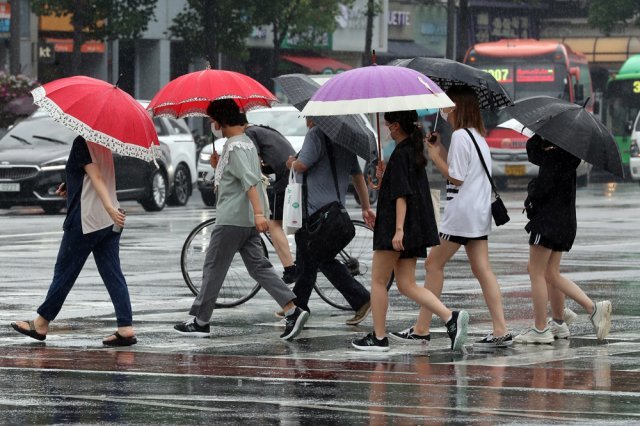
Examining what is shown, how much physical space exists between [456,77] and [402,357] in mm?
2023

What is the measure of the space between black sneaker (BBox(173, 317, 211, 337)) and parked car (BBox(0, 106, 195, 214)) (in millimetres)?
14340

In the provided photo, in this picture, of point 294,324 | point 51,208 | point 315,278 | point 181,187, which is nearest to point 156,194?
point 51,208

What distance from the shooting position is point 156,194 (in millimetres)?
28844

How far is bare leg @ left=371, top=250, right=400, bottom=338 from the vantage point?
1104cm

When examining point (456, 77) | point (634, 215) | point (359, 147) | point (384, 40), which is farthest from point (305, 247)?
point (384, 40)

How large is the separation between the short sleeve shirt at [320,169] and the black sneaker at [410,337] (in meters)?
1.13

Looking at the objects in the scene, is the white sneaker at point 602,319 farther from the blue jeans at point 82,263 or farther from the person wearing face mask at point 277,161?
the blue jeans at point 82,263

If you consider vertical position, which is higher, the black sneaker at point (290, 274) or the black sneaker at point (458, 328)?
the black sneaker at point (458, 328)

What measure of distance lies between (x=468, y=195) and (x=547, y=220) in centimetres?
63

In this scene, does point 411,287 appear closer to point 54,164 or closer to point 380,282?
point 380,282

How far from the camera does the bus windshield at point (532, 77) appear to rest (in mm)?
41594

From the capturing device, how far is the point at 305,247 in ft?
40.1

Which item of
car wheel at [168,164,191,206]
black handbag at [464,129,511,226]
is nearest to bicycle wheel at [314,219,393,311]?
black handbag at [464,129,511,226]

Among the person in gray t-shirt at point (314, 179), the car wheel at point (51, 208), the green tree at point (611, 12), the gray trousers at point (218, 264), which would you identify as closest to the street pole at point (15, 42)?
the car wheel at point (51, 208)
